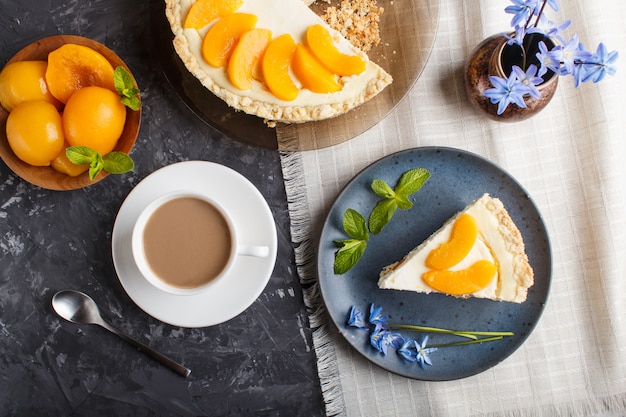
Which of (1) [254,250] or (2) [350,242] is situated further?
(2) [350,242]

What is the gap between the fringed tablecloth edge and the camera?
252 cm

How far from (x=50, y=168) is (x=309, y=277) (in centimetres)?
114

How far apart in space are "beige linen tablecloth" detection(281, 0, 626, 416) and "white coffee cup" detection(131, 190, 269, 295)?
18.4 inches

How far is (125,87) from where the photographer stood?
2238mm

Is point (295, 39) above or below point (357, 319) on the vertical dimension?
above

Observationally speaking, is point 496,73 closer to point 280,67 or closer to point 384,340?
point 280,67

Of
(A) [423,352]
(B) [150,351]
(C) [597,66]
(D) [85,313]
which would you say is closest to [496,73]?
(C) [597,66]

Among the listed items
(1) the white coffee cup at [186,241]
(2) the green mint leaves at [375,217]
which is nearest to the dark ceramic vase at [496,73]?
(2) the green mint leaves at [375,217]

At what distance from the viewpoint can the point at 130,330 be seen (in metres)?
2.50

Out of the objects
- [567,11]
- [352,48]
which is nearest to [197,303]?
[352,48]

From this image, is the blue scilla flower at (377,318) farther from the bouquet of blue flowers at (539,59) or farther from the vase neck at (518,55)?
the vase neck at (518,55)

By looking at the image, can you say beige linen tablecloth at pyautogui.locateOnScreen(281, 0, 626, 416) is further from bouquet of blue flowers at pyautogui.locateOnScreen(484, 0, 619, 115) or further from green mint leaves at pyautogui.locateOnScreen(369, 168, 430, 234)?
bouquet of blue flowers at pyautogui.locateOnScreen(484, 0, 619, 115)

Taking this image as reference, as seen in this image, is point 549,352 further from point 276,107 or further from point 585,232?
point 276,107

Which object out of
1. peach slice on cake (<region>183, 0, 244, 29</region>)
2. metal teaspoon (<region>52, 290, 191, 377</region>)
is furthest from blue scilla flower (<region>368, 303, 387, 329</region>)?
peach slice on cake (<region>183, 0, 244, 29</region>)
